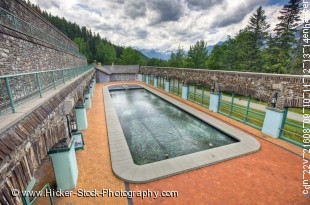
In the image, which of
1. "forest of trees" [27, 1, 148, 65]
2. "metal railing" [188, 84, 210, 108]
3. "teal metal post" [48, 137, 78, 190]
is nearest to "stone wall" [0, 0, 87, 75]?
"teal metal post" [48, 137, 78, 190]

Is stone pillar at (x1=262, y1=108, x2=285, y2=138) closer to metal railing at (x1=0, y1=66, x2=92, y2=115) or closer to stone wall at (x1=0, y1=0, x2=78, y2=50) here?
metal railing at (x1=0, y1=66, x2=92, y2=115)

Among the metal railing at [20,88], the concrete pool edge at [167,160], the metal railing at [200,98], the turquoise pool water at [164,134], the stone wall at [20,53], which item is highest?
the stone wall at [20,53]

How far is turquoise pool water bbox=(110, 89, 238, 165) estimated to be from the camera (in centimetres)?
1077

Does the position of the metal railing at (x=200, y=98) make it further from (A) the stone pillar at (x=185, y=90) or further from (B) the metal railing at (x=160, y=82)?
(B) the metal railing at (x=160, y=82)

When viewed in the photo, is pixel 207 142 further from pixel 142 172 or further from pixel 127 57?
pixel 127 57

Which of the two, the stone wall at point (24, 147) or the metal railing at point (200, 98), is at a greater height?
the stone wall at point (24, 147)

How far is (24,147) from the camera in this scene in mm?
3283

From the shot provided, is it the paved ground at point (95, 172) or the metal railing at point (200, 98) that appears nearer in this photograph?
the paved ground at point (95, 172)

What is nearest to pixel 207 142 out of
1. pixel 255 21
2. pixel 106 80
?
pixel 255 21

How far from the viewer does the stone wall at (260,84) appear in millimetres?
9906

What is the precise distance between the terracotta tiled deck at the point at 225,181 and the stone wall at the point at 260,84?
3.32m

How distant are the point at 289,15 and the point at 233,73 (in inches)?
798

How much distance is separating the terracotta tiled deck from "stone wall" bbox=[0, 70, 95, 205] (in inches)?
139

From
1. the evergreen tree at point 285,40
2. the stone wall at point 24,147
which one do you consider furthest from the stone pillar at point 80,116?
the evergreen tree at point 285,40
